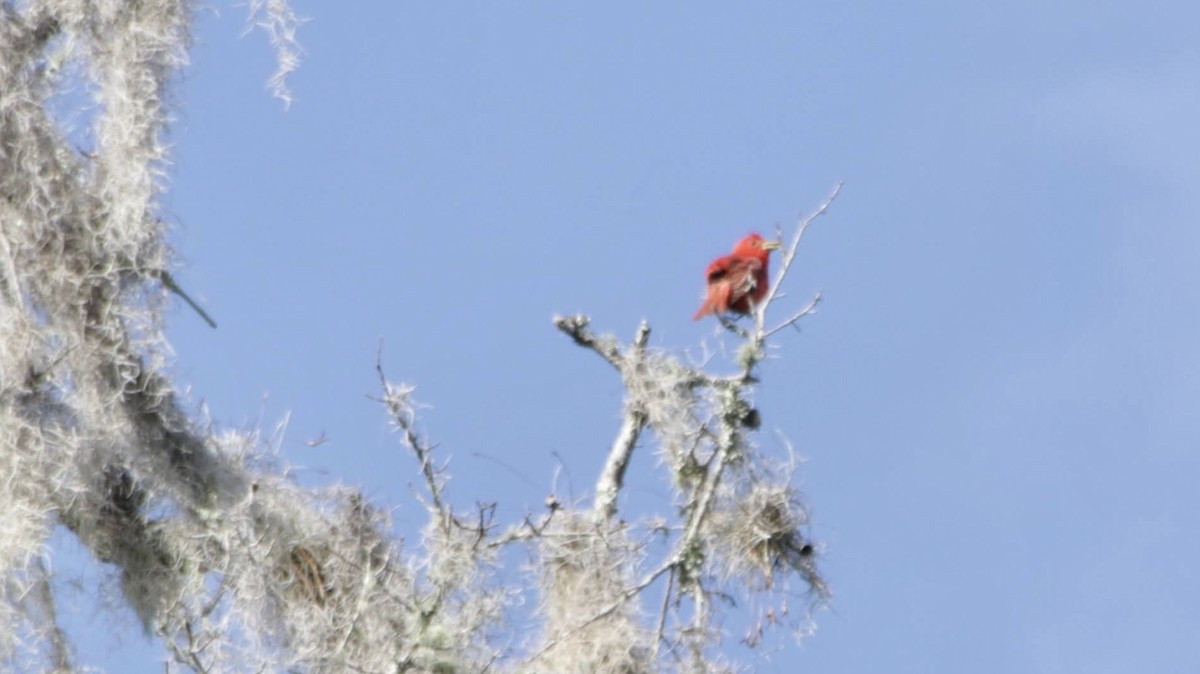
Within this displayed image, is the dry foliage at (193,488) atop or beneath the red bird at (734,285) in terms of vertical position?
beneath

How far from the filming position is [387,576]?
21.4 ft

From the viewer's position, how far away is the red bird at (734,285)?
29.2ft

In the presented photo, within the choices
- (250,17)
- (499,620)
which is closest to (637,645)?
(499,620)

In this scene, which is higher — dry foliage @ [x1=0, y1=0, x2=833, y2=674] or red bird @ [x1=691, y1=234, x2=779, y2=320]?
red bird @ [x1=691, y1=234, x2=779, y2=320]

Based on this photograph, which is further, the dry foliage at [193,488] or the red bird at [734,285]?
the red bird at [734,285]

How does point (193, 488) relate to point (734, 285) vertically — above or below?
below

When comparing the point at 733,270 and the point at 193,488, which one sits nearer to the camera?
the point at 193,488

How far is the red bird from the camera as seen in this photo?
29.2 feet

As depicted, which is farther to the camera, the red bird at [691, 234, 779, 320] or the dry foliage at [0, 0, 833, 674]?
the red bird at [691, 234, 779, 320]

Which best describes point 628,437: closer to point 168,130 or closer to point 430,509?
point 430,509

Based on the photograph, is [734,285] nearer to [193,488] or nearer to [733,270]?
[733,270]

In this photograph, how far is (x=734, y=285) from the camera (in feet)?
29.3

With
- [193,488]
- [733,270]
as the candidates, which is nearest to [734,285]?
[733,270]

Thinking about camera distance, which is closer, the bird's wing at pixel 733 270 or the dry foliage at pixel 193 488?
the dry foliage at pixel 193 488
